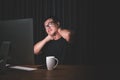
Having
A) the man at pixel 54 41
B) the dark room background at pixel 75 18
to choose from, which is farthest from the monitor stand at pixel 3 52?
the dark room background at pixel 75 18

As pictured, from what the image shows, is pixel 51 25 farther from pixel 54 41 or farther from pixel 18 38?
pixel 18 38

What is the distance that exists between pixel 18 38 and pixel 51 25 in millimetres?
1664

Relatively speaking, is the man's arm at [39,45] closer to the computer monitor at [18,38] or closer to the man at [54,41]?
the man at [54,41]

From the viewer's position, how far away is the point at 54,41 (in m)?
3.49

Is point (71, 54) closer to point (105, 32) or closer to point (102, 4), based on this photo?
point (105, 32)

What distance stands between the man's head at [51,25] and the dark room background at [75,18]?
8 cm

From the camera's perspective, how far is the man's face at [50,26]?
3.47 meters

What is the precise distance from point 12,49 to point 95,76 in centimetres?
61

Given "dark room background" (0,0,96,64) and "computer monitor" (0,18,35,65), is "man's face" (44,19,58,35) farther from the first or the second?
"computer monitor" (0,18,35,65)

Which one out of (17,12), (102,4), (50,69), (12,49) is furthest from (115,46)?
(12,49)

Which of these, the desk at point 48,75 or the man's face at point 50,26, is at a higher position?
the man's face at point 50,26

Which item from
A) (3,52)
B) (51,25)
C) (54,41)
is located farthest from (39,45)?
(3,52)

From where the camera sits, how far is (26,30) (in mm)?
1837

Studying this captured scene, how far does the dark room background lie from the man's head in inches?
3.0
